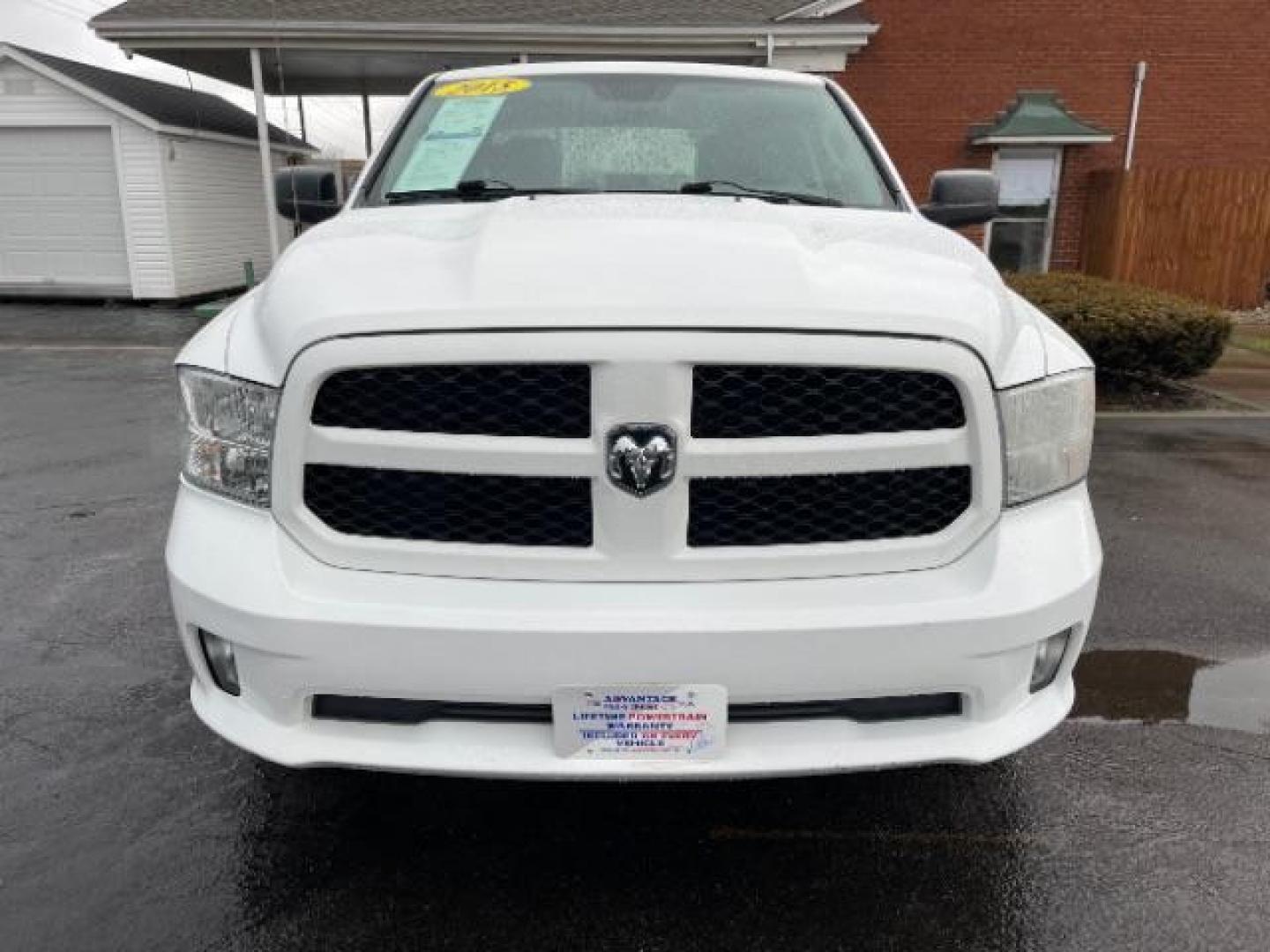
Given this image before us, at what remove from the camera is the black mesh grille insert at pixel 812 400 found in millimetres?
2002

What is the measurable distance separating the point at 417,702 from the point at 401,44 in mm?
12492

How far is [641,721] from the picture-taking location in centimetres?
201

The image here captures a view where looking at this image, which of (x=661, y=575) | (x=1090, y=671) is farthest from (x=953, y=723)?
(x=1090, y=671)

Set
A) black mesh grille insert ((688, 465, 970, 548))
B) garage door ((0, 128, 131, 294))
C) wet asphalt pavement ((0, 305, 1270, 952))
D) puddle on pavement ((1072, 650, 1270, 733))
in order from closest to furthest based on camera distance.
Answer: black mesh grille insert ((688, 465, 970, 548)), wet asphalt pavement ((0, 305, 1270, 952)), puddle on pavement ((1072, 650, 1270, 733)), garage door ((0, 128, 131, 294))

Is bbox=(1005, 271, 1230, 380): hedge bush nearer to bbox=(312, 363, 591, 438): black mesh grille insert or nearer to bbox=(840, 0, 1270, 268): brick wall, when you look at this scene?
bbox=(840, 0, 1270, 268): brick wall

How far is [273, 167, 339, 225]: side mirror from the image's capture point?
387 cm

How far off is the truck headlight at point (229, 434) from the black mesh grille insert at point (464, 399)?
16 centimetres

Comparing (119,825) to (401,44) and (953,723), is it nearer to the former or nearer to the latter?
(953,723)

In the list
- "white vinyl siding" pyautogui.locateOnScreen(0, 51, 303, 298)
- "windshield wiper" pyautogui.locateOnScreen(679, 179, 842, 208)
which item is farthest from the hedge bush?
"white vinyl siding" pyautogui.locateOnScreen(0, 51, 303, 298)

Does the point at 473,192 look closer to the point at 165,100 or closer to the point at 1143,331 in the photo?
the point at 1143,331

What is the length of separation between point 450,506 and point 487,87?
2.29 metres

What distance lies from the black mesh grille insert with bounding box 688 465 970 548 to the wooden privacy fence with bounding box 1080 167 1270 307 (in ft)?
44.0

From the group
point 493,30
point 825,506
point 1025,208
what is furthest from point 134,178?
point 825,506

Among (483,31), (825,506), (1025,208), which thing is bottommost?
(1025,208)
